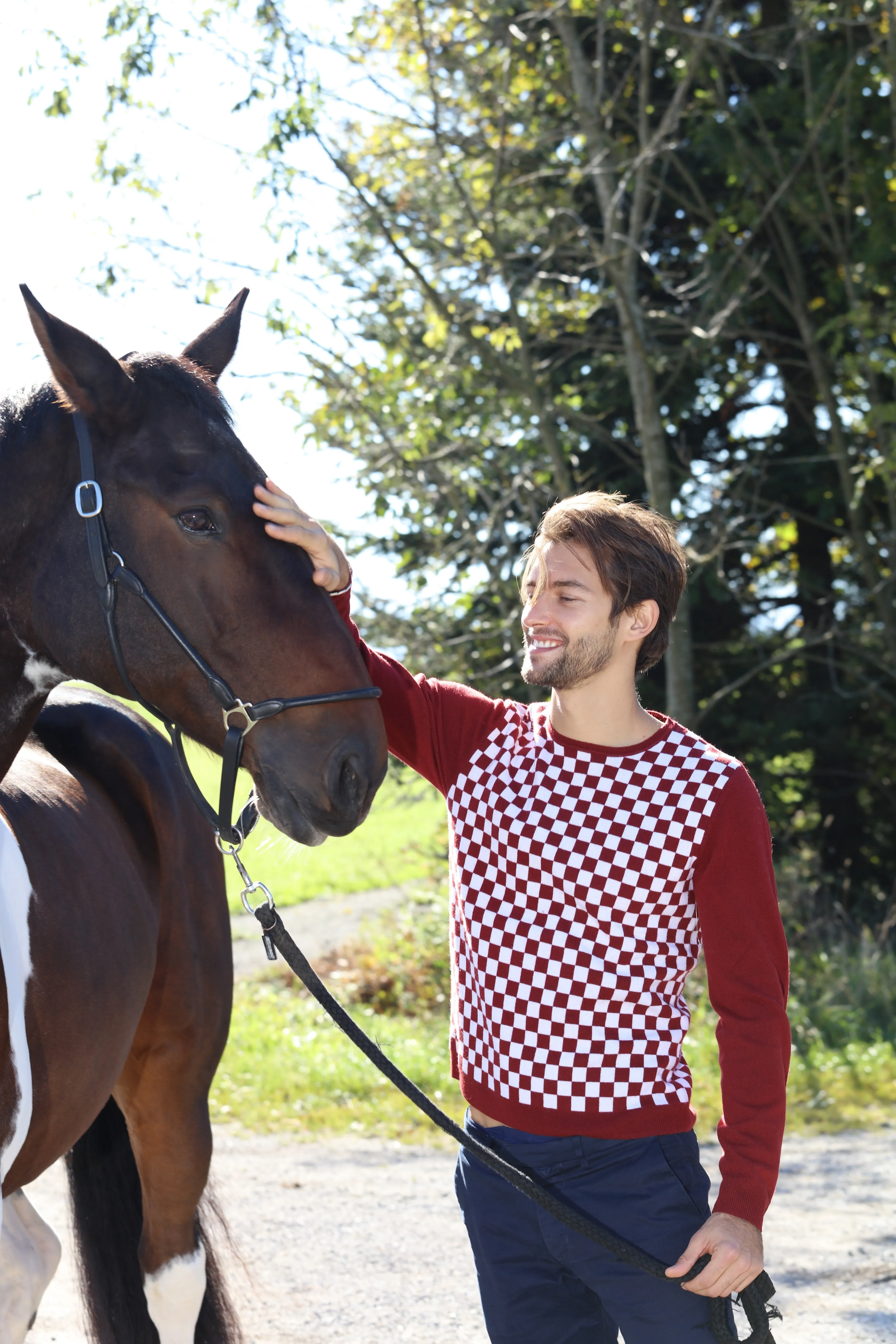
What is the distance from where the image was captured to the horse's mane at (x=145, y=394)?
187 centimetres

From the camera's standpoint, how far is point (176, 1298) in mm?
2668

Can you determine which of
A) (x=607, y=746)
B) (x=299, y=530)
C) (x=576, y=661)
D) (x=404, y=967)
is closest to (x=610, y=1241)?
(x=607, y=746)

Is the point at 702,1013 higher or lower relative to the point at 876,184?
lower

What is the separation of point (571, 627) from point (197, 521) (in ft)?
2.01

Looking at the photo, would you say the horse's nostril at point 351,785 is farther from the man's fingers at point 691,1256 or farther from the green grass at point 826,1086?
the green grass at point 826,1086

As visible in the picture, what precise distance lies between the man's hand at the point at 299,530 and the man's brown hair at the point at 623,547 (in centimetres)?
35

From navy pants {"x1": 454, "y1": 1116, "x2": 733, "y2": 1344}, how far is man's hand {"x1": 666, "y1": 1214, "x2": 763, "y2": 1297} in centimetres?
6

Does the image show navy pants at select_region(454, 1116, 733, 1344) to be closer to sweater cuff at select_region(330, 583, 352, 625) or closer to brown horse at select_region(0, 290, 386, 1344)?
brown horse at select_region(0, 290, 386, 1344)

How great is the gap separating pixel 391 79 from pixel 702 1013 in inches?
223

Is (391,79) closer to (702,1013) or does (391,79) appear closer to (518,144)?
(518,144)

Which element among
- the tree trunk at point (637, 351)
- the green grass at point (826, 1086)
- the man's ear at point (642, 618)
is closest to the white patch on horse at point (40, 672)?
the man's ear at point (642, 618)

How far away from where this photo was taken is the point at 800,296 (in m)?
7.95

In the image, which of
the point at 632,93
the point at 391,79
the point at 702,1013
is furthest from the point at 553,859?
the point at 632,93

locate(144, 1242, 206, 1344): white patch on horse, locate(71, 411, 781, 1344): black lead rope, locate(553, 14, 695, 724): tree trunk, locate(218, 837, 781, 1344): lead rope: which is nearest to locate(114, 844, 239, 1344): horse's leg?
locate(144, 1242, 206, 1344): white patch on horse
